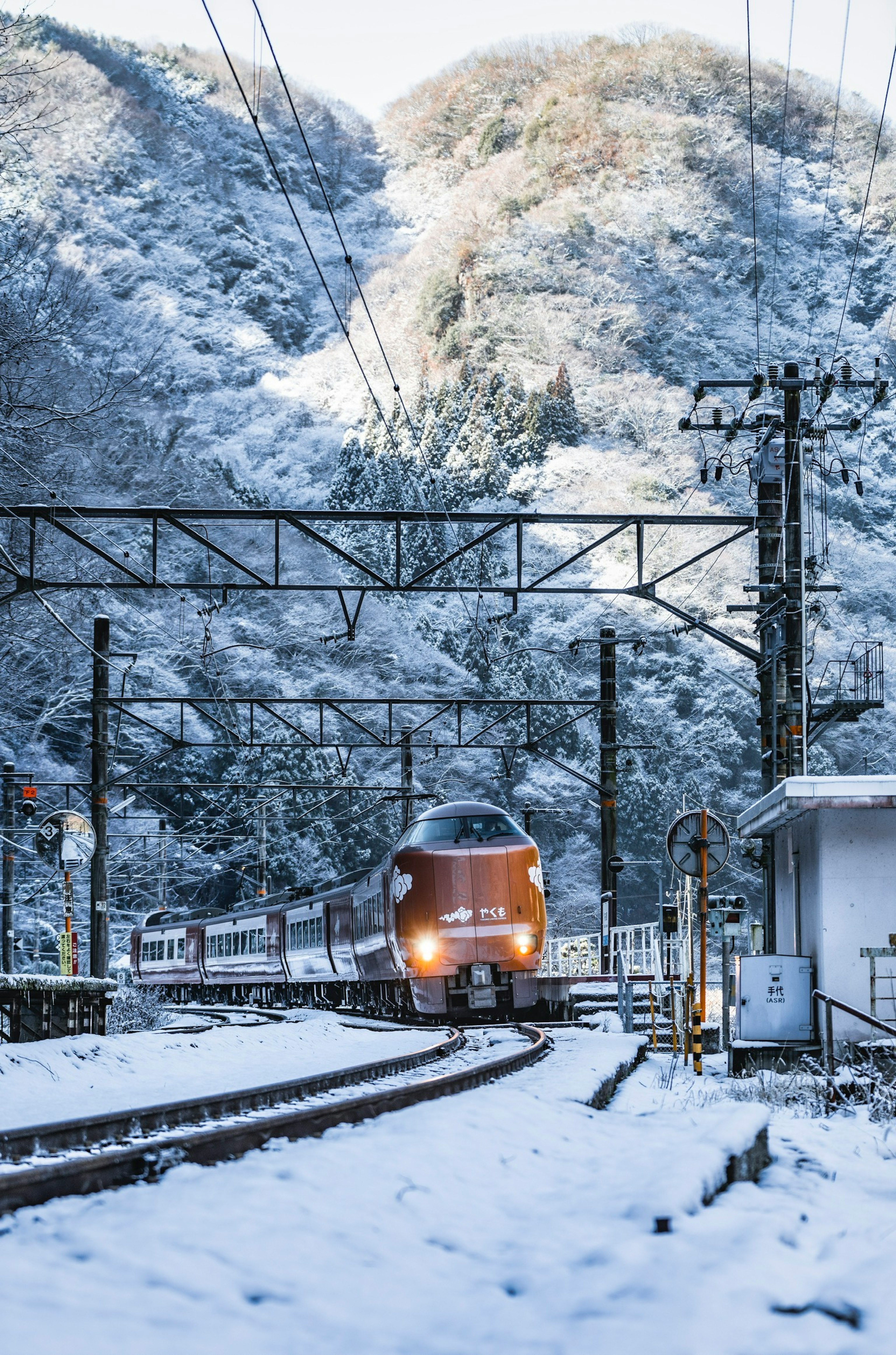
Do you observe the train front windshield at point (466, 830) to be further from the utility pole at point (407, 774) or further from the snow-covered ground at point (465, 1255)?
the snow-covered ground at point (465, 1255)

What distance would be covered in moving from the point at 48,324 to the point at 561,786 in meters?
59.3

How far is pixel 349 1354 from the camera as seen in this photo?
152 inches

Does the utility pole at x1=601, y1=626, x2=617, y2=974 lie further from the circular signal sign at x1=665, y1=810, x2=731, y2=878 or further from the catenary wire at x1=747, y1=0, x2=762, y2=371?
the catenary wire at x1=747, y1=0, x2=762, y2=371

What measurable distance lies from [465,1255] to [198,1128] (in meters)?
3.85

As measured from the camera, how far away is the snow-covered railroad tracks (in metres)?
5.86

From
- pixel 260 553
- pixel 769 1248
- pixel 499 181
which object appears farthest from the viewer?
pixel 499 181

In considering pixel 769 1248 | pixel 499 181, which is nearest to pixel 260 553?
pixel 499 181

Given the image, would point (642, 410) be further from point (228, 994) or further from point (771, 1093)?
point (771, 1093)

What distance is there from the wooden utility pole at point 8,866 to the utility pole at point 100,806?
5942mm

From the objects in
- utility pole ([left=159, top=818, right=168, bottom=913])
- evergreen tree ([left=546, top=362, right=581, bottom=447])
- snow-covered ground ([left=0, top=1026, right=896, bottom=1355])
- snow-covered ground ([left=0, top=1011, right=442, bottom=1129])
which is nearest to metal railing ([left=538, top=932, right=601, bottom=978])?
utility pole ([left=159, top=818, right=168, bottom=913])

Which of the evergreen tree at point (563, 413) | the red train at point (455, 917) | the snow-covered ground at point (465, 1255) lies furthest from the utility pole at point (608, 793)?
the evergreen tree at point (563, 413)

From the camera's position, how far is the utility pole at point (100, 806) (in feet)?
91.3

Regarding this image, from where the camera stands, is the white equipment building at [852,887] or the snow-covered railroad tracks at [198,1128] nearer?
the snow-covered railroad tracks at [198,1128]

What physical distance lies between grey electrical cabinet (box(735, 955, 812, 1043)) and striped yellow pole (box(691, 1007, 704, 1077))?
1.34 feet
